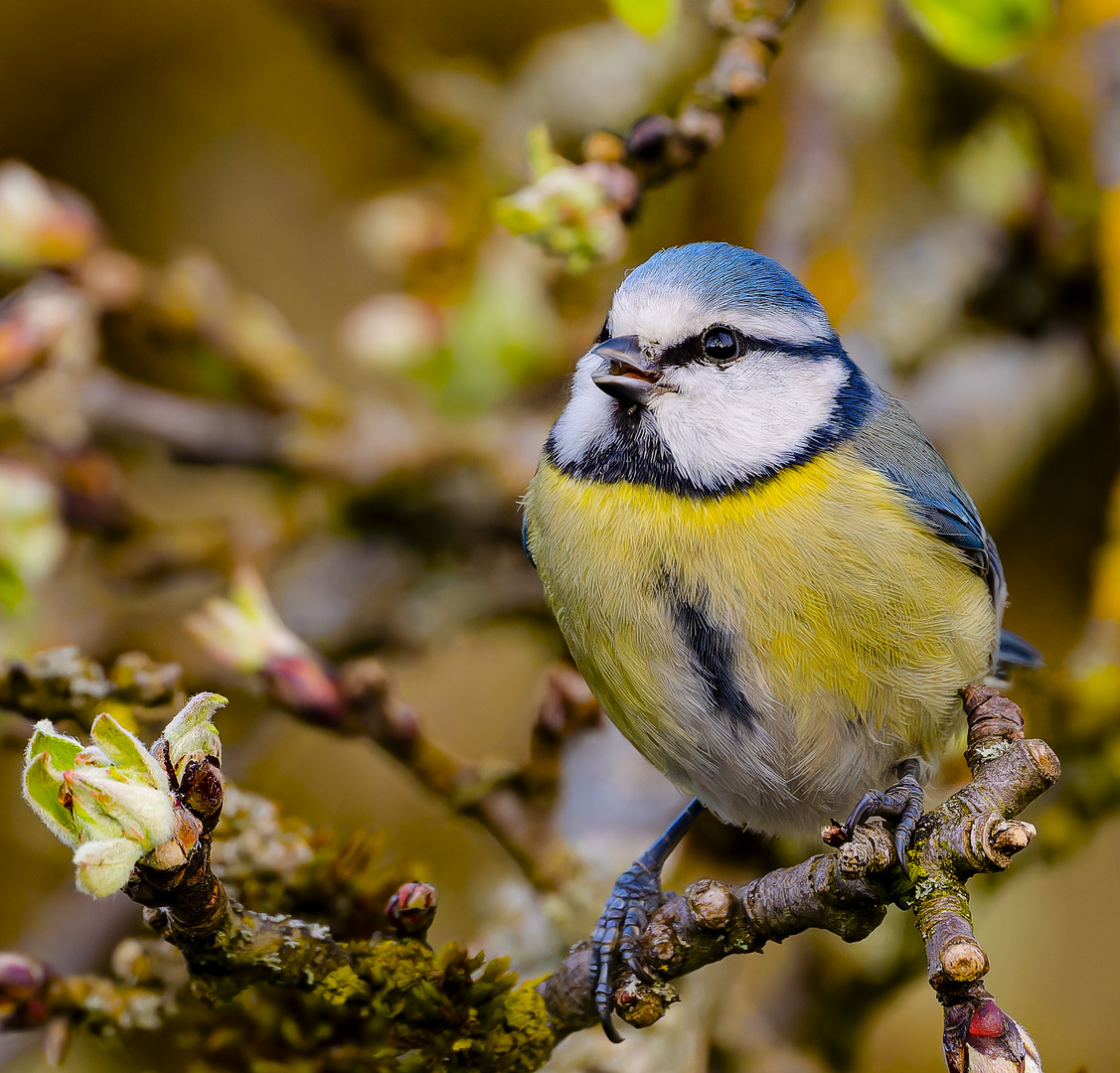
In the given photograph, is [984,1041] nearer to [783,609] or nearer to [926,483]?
[783,609]

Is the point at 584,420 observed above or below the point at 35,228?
above

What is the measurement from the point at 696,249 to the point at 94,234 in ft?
3.31

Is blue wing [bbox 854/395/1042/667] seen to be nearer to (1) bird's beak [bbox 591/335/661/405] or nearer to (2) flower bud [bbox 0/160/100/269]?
(1) bird's beak [bbox 591/335/661/405]

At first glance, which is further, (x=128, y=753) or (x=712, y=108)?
A: (x=712, y=108)

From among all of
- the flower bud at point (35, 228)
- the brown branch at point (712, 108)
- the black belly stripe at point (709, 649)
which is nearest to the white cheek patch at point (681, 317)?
the brown branch at point (712, 108)

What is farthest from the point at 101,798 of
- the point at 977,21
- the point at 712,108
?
the point at 977,21

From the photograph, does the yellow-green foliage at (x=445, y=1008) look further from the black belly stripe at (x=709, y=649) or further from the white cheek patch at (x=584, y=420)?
the white cheek patch at (x=584, y=420)

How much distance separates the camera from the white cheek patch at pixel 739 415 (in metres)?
1.01

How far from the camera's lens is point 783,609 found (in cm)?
96

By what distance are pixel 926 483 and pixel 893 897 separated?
0.54 m

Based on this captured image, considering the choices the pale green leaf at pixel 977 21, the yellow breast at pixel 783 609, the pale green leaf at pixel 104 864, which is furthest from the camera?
the pale green leaf at pixel 977 21

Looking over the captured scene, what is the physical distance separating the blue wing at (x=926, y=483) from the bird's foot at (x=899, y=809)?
23 centimetres

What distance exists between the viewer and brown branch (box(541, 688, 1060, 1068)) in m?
0.59

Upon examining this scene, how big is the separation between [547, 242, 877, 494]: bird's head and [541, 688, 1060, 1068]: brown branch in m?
0.32
